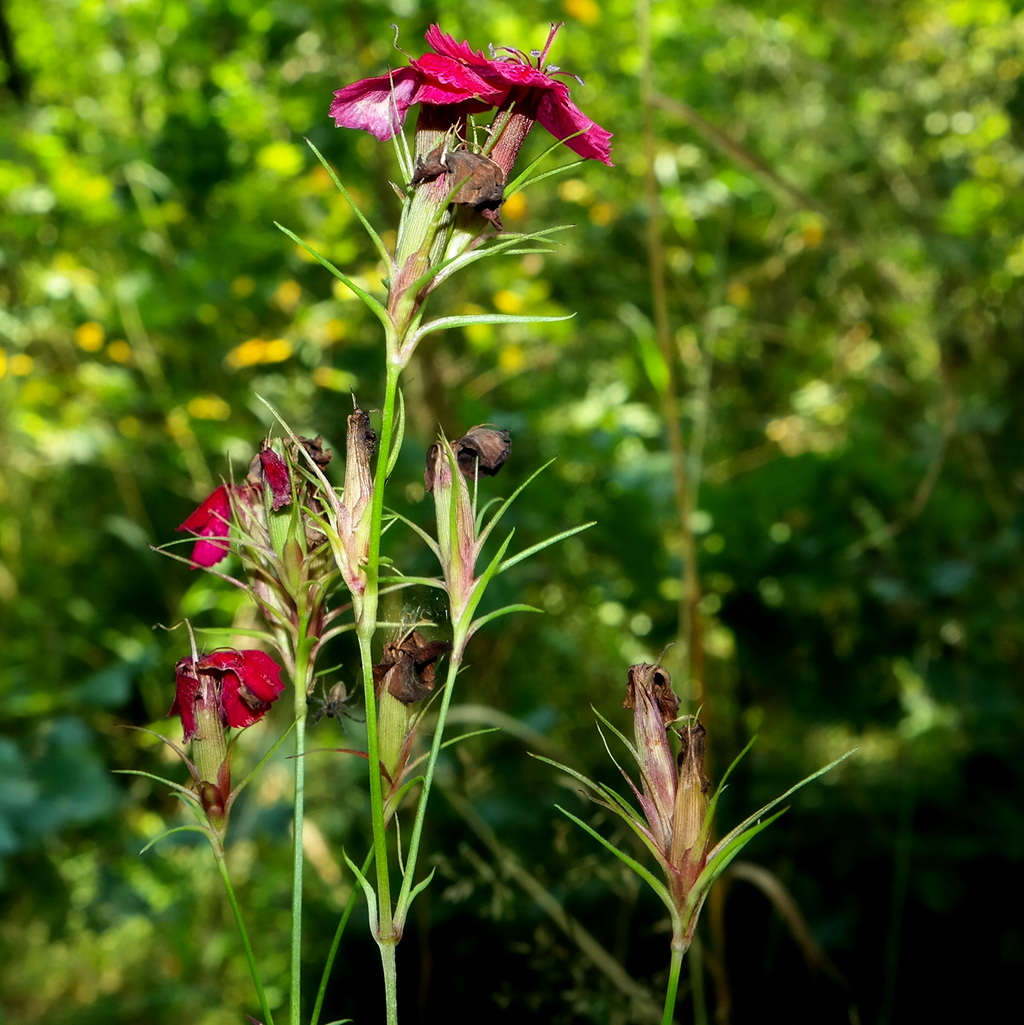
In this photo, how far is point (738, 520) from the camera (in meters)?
1.68

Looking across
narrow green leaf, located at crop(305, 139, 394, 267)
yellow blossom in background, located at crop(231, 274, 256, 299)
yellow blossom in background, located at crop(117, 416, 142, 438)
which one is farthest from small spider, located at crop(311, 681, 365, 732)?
yellow blossom in background, located at crop(117, 416, 142, 438)

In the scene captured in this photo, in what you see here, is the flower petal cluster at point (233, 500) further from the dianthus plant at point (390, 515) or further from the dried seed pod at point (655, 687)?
the dried seed pod at point (655, 687)

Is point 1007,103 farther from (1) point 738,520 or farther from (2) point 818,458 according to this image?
(1) point 738,520

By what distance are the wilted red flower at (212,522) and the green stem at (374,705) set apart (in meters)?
0.13

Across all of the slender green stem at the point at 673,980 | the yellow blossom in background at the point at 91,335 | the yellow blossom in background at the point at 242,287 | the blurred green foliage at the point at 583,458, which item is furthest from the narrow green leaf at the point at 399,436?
the yellow blossom in background at the point at 91,335

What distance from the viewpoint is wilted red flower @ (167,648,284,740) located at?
0.52m

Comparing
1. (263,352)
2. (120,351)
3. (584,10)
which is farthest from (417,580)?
(584,10)

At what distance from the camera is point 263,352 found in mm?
2150

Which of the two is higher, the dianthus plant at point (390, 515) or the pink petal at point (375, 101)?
the pink petal at point (375, 101)

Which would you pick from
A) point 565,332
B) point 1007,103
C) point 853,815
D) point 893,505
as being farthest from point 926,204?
point 853,815

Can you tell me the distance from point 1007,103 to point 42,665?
2.61 metres

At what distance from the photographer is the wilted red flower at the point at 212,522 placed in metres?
0.56

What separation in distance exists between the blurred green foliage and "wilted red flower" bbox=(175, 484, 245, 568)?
0.42 m

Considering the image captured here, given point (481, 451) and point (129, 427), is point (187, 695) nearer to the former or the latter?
point (481, 451)
